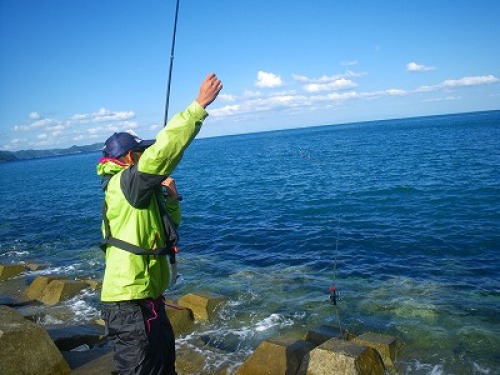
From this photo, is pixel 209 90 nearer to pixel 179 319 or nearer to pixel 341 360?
pixel 341 360

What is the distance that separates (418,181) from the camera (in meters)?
29.9

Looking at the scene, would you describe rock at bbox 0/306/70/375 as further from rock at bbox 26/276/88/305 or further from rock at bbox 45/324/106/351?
rock at bbox 26/276/88/305

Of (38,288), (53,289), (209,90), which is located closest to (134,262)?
(209,90)

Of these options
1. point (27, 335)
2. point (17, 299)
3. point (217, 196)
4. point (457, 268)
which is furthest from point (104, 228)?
point (217, 196)

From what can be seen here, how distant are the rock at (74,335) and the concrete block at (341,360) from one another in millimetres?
4790

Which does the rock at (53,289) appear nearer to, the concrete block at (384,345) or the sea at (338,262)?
the sea at (338,262)

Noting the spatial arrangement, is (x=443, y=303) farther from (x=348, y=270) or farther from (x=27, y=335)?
(x=27, y=335)

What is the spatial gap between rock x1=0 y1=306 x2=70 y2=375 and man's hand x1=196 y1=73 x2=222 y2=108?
18.1 feet

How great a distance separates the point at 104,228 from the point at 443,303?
9516 millimetres

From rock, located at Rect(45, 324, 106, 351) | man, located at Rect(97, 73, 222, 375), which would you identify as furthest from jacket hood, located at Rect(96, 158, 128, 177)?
rock, located at Rect(45, 324, 106, 351)

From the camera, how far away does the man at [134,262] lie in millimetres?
3699

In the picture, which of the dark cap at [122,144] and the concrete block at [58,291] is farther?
the concrete block at [58,291]

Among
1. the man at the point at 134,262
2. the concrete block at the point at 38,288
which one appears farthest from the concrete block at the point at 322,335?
the concrete block at the point at 38,288

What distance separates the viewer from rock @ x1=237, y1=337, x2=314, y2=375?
6.69 meters
